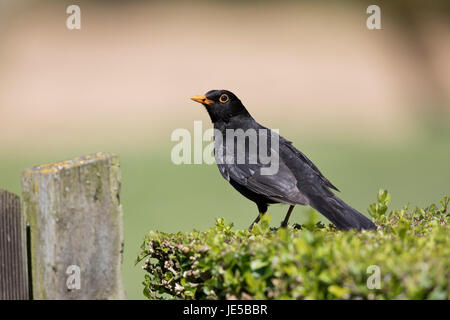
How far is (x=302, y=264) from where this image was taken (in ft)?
10.1

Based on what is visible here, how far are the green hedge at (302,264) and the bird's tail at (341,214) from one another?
15 centimetres

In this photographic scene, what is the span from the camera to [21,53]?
1756cm

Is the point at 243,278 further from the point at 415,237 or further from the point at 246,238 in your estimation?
the point at 415,237

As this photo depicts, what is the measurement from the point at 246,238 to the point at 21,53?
50.2ft

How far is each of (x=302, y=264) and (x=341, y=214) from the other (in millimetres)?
1454

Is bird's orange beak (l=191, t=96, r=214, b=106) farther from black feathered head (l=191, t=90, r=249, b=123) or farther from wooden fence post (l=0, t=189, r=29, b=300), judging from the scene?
wooden fence post (l=0, t=189, r=29, b=300)

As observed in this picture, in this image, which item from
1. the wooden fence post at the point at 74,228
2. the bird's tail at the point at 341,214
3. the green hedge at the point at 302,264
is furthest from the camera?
the bird's tail at the point at 341,214

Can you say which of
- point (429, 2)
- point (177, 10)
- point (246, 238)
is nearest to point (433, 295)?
point (246, 238)

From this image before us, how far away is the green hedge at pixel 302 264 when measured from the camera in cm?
290

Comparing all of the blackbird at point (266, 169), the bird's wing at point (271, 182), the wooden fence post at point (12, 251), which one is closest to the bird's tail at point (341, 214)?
the blackbird at point (266, 169)

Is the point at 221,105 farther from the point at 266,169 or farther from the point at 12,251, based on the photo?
the point at 12,251

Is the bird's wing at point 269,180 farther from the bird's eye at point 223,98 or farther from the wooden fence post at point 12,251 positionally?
the wooden fence post at point 12,251

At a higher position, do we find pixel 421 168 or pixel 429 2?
pixel 429 2

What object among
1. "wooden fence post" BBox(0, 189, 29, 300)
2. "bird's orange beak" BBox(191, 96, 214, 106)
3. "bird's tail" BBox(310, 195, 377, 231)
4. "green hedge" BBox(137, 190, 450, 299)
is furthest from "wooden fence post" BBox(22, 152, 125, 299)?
"bird's orange beak" BBox(191, 96, 214, 106)
